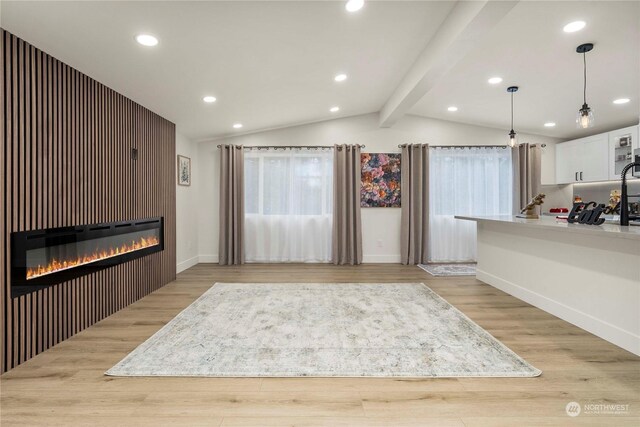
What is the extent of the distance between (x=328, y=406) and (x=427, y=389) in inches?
24.1

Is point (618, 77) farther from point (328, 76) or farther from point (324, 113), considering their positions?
point (324, 113)

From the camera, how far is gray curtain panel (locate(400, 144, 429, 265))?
591cm

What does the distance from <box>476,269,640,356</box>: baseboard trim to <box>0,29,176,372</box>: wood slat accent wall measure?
438 cm

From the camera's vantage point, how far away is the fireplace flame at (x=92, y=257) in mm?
2409

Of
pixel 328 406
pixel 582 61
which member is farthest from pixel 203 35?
pixel 582 61

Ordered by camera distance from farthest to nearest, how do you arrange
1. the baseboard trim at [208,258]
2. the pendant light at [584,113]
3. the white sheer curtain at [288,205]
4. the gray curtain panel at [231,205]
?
the baseboard trim at [208,258]
the white sheer curtain at [288,205]
the gray curtain panel at [231,205]
the pendant light at [584,113]

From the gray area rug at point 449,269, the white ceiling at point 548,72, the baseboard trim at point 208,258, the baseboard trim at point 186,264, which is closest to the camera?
the white ceiling at point 548,72

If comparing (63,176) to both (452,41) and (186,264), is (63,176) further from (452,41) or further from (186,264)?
(452,41)

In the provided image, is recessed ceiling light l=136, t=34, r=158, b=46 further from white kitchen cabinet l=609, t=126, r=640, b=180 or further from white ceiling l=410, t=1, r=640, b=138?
white kitchen cabinet l=609, t=126, r=640, b=180

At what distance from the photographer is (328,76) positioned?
12.7 ft

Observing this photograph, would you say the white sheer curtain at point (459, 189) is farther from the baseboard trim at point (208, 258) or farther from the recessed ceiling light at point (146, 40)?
the recessed ceiling light at point (146, 40)

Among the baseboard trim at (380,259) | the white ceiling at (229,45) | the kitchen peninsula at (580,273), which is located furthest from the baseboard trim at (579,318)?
the white ceiling at (229,45)

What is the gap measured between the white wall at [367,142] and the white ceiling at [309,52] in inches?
39.4

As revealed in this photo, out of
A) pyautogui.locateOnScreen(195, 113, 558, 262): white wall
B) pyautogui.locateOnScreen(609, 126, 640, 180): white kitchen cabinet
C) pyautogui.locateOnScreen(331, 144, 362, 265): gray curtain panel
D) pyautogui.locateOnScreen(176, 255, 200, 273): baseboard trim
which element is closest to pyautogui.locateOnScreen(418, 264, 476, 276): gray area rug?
pyautogui.locateOnScreen(195, 113, 558, 262): white wall
